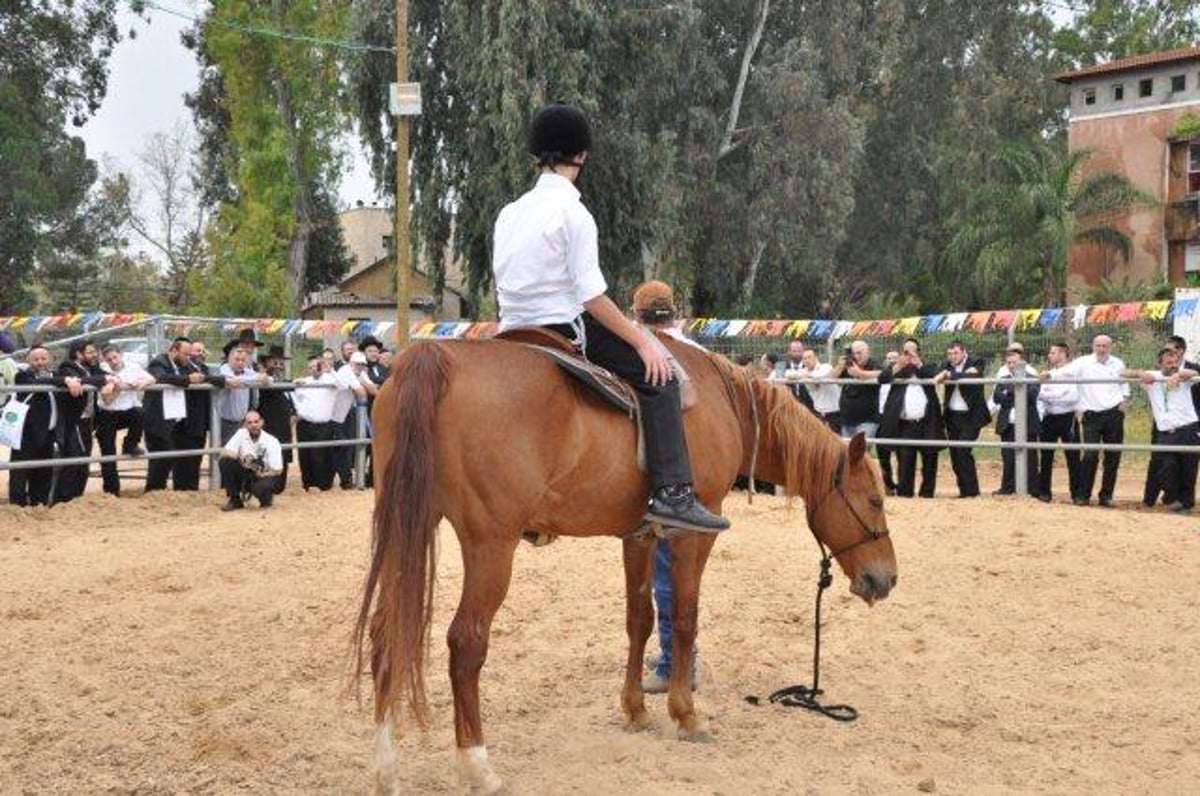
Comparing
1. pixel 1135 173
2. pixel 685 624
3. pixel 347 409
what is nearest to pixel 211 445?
pixel 347 409

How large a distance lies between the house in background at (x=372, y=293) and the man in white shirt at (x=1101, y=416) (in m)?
28.5

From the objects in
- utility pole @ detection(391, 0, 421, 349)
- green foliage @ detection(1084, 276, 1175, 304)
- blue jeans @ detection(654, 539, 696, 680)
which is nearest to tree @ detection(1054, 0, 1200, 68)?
green foliage @ detection(1084, 276, 1175, 304)

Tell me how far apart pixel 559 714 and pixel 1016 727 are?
2.04 m

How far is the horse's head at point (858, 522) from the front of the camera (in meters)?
5.34

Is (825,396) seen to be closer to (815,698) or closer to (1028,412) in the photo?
(1028,412)

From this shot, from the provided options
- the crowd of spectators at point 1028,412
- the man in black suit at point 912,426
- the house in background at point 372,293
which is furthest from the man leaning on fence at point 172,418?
the house in background at point 372,293

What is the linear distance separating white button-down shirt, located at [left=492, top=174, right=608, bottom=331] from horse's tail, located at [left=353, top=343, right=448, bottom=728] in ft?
2.08

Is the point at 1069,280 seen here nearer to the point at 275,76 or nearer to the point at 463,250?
the point at 463,250

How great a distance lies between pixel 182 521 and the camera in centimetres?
963

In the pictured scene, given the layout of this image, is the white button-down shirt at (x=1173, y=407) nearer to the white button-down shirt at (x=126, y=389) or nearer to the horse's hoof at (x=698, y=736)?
the horse's hoof at (x=698, y=736)

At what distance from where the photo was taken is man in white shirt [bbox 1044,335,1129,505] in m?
10.9

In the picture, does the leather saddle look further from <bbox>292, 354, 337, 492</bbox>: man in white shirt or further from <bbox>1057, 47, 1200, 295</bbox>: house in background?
<bbox>1057, 47, 1200, 295</bbox>: house in background

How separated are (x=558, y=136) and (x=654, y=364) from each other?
972mm

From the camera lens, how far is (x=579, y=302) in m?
4.36
